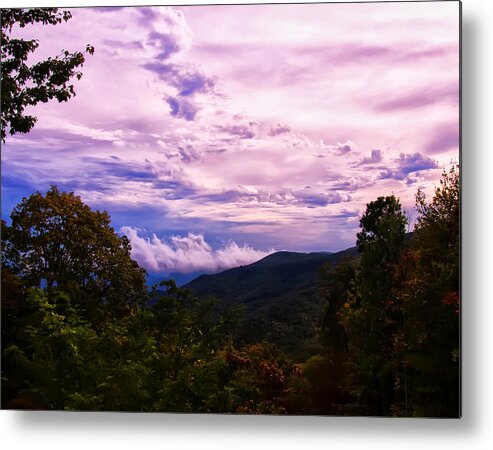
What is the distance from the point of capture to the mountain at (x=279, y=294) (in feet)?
15.7

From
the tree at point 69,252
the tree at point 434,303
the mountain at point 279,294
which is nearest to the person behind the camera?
the tree at point 434,303

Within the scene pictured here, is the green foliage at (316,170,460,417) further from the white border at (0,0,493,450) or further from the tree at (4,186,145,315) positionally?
the tree at (4,186,145,315)

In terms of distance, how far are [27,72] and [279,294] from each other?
232 cm

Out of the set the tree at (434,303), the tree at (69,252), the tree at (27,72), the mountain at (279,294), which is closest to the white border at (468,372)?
the tree at (434,303)

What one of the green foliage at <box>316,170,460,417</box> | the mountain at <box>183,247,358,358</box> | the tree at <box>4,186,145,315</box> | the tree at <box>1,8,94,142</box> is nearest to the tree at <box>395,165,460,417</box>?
the green foliage at <box>316,170,460,417</box>

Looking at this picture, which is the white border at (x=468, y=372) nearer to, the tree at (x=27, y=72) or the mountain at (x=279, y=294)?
the mountain at (x=279, y=294)

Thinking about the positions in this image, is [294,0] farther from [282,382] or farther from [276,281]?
[282,382]

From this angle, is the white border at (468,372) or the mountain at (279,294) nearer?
the white border at (468,372)

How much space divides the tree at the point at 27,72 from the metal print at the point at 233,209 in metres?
0.01

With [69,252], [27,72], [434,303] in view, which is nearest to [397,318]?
[434,303]

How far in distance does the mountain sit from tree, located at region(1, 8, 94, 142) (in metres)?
1.63

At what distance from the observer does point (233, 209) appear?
192 inches

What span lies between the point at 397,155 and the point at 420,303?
→ 3.18 ft

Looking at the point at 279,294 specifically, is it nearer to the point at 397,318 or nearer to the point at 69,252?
the point at 397,318
